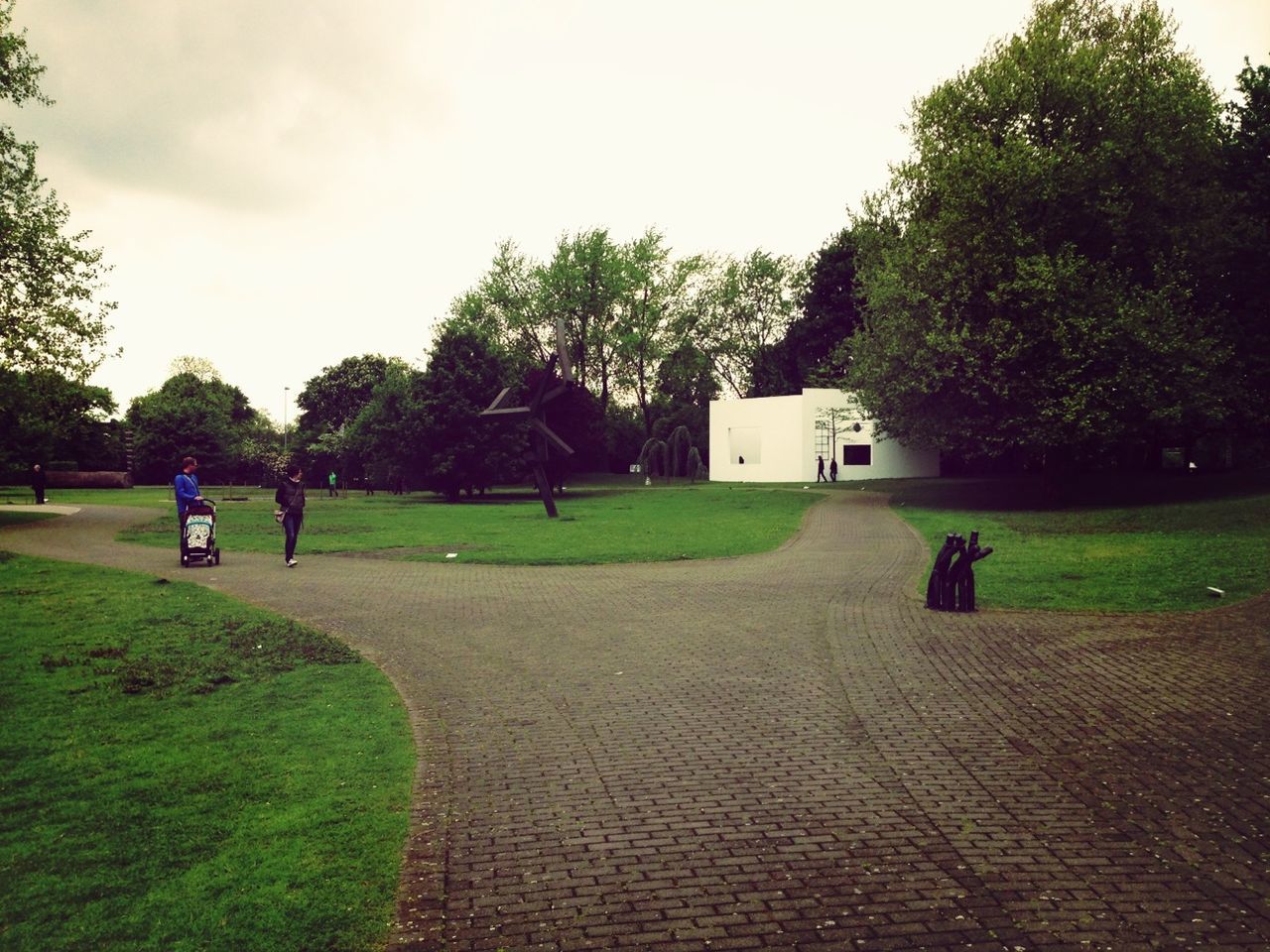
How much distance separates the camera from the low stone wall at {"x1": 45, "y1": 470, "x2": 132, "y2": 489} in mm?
60562

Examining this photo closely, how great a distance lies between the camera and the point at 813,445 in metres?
56.3

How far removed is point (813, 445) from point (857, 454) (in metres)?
2.87

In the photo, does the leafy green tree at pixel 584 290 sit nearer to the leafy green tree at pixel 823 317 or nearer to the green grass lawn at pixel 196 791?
the leafy green tree at pixel 823 317

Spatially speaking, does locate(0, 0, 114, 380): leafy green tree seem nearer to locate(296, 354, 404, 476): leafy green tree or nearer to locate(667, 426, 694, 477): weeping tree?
locate(667, 426, 694, 477): weeping tree

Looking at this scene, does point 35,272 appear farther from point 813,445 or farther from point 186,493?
point 813,445

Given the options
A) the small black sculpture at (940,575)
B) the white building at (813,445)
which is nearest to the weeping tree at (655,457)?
the white building at (813,445)

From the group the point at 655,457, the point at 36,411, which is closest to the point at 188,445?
the point at 655,457

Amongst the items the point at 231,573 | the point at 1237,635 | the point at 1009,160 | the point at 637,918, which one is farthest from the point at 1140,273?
the point at 637,918

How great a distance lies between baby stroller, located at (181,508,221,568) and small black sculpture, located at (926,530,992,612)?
556 inches

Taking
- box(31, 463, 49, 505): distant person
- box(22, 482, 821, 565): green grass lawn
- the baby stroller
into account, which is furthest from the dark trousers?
box(31, 463, 49, 505): distant person

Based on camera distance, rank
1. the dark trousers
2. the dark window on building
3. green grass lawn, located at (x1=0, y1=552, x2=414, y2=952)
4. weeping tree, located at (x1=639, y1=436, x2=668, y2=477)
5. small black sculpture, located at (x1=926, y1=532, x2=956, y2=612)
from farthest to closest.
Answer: weeping tree, located at (x1=639, y1=436, x2=668, y2=477) < the dark window on building < the dark trousers < small black sculpture, located at (x1=926, y1=532, x2=956, y2=612) < green grass lawn, located at (x1=0, y1=552, x2=414, y2=952)

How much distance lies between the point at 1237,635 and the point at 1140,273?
24.4 meters

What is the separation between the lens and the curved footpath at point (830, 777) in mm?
4336

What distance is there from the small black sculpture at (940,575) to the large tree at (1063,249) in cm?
1733
